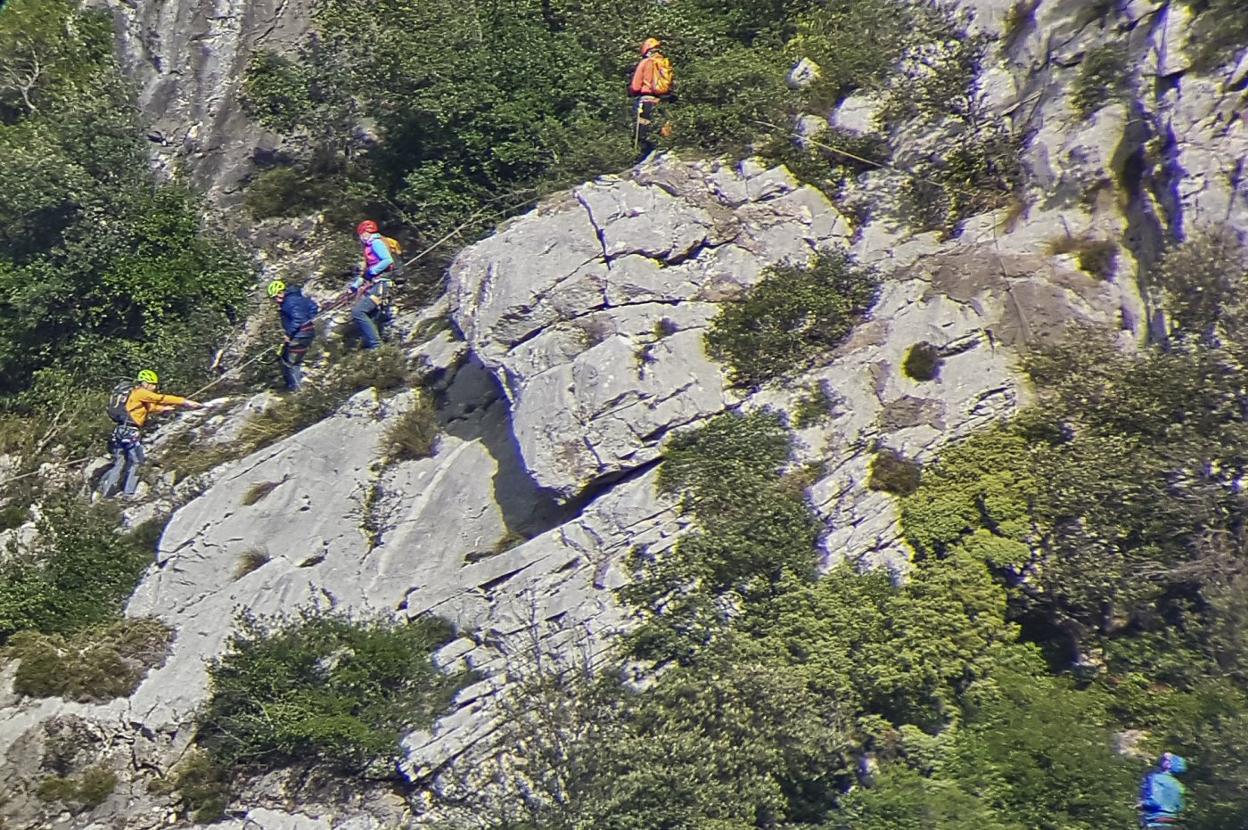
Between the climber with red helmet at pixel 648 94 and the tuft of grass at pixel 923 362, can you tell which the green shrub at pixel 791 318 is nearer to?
the tuft of grass at pixel 923 362

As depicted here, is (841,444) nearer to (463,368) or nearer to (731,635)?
(731,635)

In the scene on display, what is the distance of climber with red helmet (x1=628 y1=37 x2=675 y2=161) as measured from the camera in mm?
18078

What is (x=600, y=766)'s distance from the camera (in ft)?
36.9

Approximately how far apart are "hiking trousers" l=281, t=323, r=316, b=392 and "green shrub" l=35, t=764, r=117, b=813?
5.88 meters

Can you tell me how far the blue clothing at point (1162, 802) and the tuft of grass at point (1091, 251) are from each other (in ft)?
Result: 19.8

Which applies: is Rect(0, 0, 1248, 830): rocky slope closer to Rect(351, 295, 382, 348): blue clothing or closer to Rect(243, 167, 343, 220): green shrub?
Rect(351, 295, 382, 348): blue clothing

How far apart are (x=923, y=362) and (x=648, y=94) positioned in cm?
655

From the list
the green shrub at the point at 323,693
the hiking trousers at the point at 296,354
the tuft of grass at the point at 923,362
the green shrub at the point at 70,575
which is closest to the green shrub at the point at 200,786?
the green shrub at the point at 323,693

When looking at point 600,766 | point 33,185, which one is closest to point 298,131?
point 33,185

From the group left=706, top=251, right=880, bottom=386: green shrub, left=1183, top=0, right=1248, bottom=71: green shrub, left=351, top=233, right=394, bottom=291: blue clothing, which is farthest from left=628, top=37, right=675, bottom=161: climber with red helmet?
left=1183, top=0, right=1248, bottom=71: green shrub

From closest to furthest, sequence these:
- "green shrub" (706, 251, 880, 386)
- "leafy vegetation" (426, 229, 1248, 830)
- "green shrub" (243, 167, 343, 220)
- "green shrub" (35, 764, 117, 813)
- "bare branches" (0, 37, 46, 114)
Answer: "leafy vegetation" (426, 229, 1248, 830) < "green shrub" (35, 764, 117, 813) < "green shrub" (706, 251, 880, 386) < "green shrub" (243, 167, 343, 220) < "bare branches" (0, 37, 46, 114)

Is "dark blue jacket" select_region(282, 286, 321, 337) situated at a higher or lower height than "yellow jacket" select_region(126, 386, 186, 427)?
higher

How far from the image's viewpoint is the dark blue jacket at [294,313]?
17.4 m

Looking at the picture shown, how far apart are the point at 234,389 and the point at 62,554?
3.55 m
